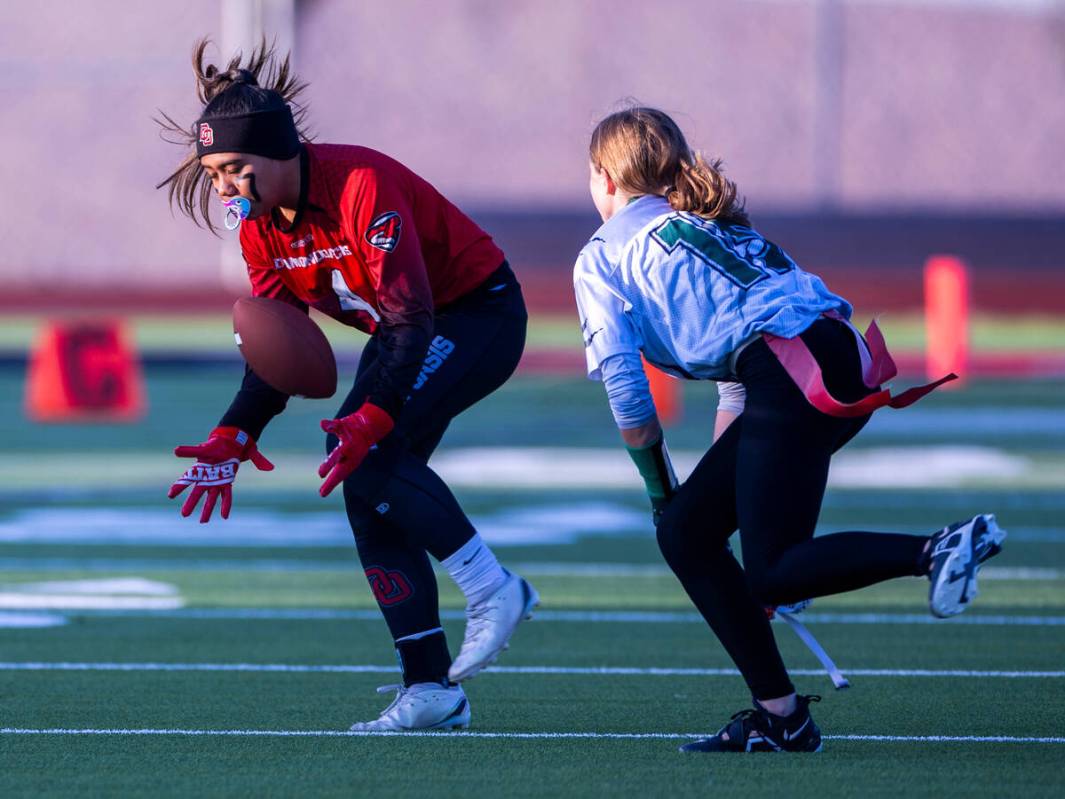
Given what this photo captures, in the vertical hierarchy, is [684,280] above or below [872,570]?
above

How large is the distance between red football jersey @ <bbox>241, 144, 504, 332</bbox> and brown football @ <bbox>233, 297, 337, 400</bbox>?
132 mm

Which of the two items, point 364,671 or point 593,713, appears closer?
point 593,713

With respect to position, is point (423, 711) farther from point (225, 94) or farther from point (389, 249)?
point (225, 94)

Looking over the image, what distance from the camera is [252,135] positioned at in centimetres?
518

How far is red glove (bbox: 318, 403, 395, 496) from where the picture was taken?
5047mm

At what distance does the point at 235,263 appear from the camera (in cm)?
2897

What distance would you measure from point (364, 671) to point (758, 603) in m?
1.80

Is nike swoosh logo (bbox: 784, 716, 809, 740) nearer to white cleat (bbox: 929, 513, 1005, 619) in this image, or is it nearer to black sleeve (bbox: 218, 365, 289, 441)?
white cleat (bbox: 929, 513, 1005, 619)

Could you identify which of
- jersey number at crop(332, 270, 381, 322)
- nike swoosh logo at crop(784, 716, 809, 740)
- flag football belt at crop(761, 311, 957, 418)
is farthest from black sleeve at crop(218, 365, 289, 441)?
nike swoosh logo at crop(784, 716, 809, 740)

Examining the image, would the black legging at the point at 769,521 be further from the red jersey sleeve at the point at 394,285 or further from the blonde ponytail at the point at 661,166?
the red jersey sleeve at the point at 394,285

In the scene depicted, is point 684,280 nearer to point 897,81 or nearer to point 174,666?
point 174,666

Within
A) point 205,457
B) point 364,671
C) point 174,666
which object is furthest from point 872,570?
point 174,666

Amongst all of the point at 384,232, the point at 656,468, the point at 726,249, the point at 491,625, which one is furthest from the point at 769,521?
the point at 384,232

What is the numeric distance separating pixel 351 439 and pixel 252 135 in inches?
31.6
